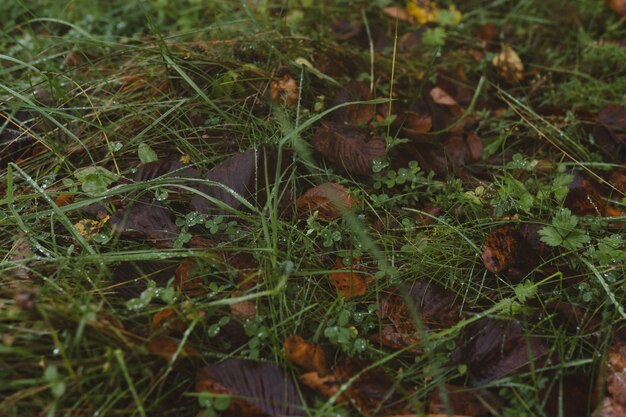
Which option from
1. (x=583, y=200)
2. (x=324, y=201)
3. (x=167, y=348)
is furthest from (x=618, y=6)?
(x=167, y=348)

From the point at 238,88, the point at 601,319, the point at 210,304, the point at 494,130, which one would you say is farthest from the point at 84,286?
the point at 494,130

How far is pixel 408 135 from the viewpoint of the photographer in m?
2.06

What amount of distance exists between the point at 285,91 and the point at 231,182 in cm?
50

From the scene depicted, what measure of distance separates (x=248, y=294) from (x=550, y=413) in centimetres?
77

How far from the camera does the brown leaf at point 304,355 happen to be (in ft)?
4.57

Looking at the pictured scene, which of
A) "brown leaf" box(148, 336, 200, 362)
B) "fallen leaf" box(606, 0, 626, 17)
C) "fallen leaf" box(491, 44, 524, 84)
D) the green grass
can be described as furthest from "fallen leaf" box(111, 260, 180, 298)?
"fallen leaf" box(606, 0, 626, 17)

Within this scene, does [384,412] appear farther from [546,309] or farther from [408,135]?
[408,135]

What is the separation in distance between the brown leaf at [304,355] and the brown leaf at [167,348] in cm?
22

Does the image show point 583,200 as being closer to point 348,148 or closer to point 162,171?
point 348,148

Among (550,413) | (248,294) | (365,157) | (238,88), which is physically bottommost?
(550,413)

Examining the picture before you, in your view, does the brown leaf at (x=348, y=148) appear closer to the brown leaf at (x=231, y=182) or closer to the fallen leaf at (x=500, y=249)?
the brown leaf at (x=231, y=182)

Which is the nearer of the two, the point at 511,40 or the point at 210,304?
the point at 210,304

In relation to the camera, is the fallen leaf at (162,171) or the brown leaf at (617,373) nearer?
the brown leaf at (617,373)

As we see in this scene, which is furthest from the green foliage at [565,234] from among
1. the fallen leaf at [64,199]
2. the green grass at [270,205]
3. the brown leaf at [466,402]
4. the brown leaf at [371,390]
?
the fallen leaf at [64,199]
